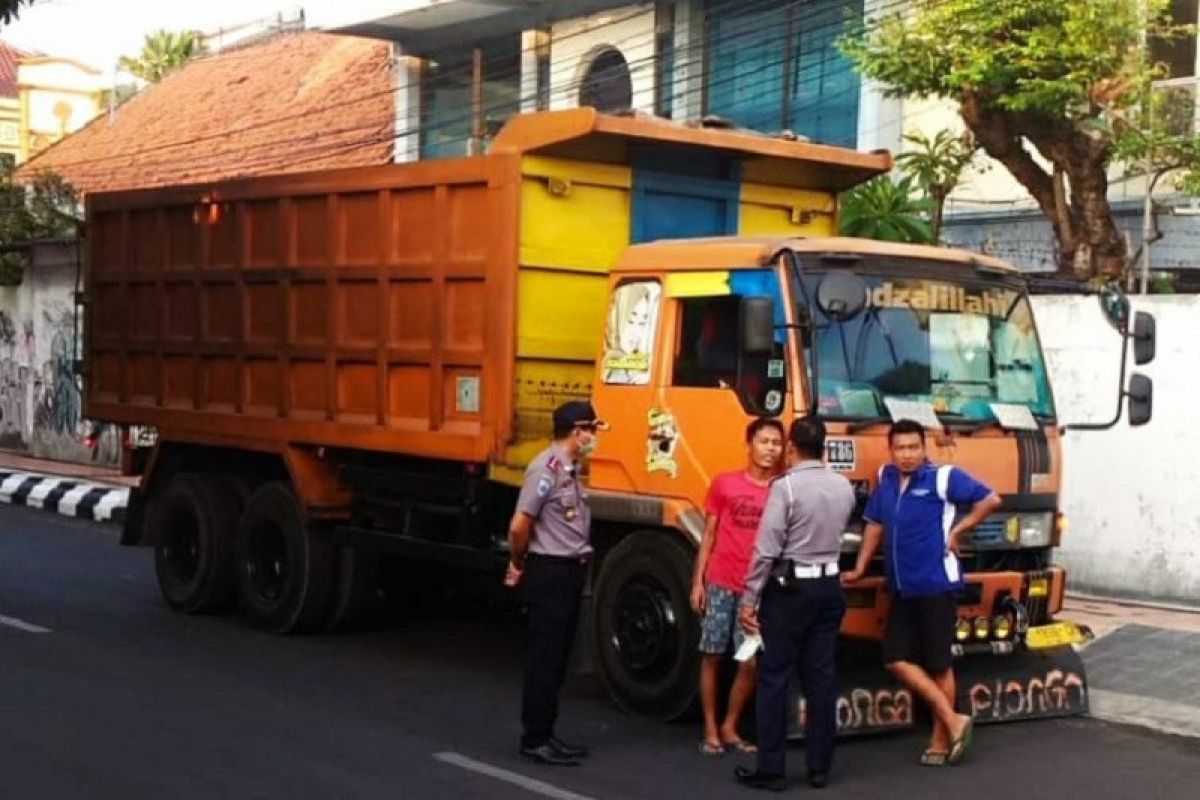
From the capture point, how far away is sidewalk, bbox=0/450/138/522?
18.2m

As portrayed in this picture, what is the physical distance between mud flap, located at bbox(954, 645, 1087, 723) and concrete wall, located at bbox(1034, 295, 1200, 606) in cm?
317

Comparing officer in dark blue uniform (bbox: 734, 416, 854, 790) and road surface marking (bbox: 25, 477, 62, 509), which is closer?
officer in dark blue uniform (bbox: 734, 416, 854, 790)

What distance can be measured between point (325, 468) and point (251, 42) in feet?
106

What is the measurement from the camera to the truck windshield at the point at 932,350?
7906 millimetres

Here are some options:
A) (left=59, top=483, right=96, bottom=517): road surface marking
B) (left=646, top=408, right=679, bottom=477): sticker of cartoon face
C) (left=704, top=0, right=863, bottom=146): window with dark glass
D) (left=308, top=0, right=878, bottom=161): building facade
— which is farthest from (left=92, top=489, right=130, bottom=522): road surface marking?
(left=646, top=408, right=679, bottom=477): sticker of cartoon face

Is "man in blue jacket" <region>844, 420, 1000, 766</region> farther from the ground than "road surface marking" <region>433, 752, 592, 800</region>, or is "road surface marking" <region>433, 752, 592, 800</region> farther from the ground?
"man in blue jacket" <region>844, 420, 1000, 766</region>

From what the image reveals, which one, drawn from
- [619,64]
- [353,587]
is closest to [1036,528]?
[353,587]

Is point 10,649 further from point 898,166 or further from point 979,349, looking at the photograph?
point 898,166

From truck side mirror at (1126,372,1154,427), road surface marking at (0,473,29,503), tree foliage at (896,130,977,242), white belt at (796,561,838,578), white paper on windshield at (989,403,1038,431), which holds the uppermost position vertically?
tree foliage at (896,130,977,242)

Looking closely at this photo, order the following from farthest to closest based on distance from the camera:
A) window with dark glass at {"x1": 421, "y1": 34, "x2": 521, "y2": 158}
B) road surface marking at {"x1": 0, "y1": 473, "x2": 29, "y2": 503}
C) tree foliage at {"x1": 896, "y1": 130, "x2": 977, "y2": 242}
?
window with dark glass at {"x1": 421, "y1": 34, "x2": 521, "y2": 158} < road surface marking at {"x1": 0, "y1": 473, "x2": 29, "y2": 503} < tree foliage at {"x1": 896, "y1": 130, "x2": 977, "y2": 242}

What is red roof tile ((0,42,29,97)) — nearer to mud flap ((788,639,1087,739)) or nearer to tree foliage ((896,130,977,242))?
tree foliage ((896,130,977,242))

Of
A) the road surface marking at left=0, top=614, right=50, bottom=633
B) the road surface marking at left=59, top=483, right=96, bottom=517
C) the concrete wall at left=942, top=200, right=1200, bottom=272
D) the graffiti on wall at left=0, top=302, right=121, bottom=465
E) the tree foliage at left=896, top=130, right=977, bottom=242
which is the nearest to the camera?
the road surface marking at left=0, top=614, right=50, bottom=633

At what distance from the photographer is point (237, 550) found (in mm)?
11445

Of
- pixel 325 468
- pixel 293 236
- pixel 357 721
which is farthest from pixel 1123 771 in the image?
pixel 293 236
